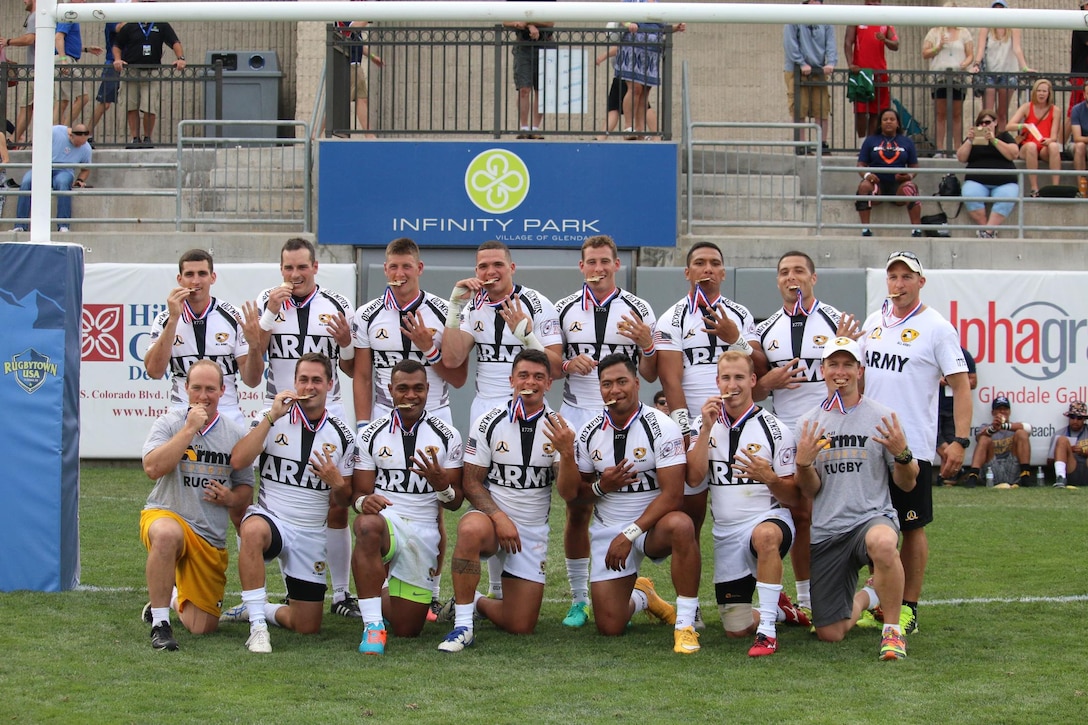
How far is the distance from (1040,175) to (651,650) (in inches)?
501

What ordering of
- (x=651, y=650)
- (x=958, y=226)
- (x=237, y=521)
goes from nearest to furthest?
1. (x=651, y=650)
2. (x=237, y=521)
3. (x=958, y=226)

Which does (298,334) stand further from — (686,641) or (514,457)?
(686,641)

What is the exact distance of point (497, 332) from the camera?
324 inches

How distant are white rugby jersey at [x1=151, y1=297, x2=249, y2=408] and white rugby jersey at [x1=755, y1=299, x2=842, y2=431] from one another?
3.32 metres

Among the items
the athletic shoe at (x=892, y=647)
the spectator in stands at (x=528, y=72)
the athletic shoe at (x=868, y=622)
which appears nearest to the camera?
the athletic shoe at (x=892, y=647)

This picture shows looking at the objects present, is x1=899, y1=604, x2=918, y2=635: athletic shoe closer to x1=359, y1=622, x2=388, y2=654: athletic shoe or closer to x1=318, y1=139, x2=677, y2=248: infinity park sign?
x1=359, y1=622, x2=388, y2=654: athletic shoe

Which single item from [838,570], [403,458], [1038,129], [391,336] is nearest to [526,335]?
[391,336]

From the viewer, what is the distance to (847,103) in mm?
18875

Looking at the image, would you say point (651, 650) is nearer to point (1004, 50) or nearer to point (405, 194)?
point (405, 194)

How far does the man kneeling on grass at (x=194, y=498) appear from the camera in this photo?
23.4 feet

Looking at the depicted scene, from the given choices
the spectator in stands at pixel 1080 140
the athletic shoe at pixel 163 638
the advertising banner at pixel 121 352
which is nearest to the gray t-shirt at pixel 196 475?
the athletic shoe at pixel 163 638

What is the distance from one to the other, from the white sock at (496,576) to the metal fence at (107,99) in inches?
452

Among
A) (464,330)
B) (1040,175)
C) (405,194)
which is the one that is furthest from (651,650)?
(1040,175)

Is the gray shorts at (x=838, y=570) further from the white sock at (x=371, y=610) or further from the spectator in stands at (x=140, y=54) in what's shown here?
the spectator in stands at (x=140, y=54)
